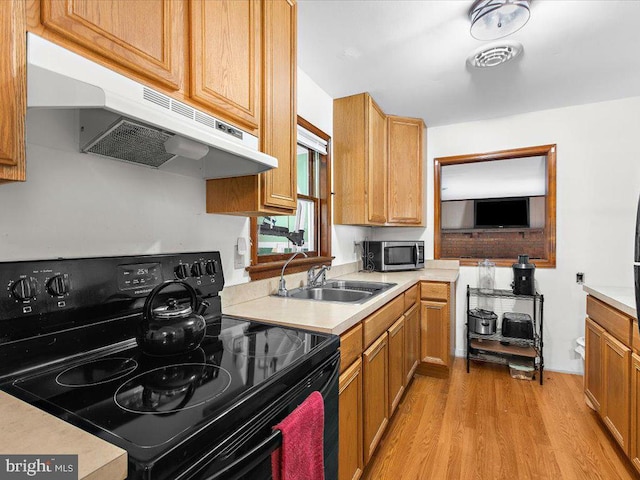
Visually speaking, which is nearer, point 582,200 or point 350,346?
point 350,346

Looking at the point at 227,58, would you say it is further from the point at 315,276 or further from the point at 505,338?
the point at 505,338

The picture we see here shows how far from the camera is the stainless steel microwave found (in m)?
3.06

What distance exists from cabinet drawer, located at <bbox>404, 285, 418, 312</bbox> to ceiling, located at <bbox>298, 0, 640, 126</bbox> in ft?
5.10

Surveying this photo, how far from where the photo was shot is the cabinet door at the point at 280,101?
4.59 feet

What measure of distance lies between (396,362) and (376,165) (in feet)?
5.17

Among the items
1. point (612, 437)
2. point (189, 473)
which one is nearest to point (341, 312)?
point (189, 473)

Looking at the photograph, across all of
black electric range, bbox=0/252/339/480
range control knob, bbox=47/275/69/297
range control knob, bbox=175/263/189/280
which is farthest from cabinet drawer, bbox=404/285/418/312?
range control knob, bbox=47/275/69/297

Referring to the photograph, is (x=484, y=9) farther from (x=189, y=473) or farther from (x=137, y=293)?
(x=189, y=473)

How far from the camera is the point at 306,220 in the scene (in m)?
2.59

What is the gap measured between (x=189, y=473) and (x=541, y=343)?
316 cm

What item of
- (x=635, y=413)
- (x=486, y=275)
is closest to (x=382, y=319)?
(x=635, y=413)

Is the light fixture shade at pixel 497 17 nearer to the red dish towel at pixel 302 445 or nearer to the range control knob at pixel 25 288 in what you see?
the red dish towel at pixel 302 445

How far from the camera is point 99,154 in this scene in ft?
3.57

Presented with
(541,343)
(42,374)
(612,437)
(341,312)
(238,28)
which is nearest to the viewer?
(42,374)
